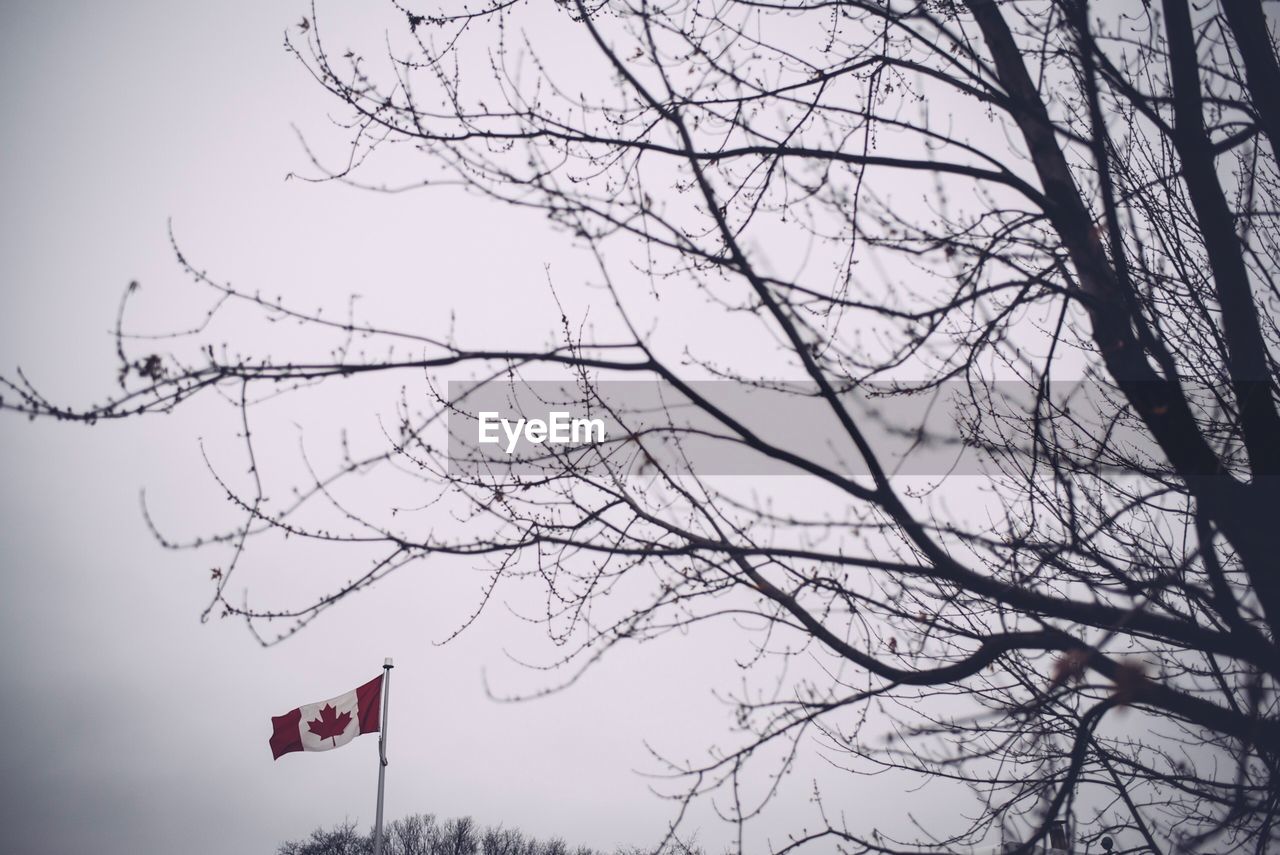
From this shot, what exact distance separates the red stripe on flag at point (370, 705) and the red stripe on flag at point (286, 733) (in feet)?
3.10

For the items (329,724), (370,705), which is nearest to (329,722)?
Result: (329,724)

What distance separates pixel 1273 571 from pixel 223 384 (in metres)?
4.09

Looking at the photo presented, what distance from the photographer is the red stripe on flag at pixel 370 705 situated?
533 inches

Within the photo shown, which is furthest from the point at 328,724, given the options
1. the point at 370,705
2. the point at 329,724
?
the point at 370,705

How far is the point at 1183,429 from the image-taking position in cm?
348

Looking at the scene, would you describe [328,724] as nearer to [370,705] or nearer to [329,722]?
[329,722]

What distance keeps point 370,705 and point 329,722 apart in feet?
2.18

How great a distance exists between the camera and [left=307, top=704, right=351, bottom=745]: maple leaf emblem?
13266 millimetres

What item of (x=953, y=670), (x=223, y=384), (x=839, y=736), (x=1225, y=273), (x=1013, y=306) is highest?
(x=1225, y=273)

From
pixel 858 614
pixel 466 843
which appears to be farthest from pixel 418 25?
pixel 466 843

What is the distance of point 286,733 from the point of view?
13117 millimetres

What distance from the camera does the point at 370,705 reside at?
13.6 metres

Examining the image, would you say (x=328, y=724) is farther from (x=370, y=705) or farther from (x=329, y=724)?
(x=370, y=705)

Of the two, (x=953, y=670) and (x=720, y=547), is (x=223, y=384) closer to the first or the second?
(x=720, y=547)
